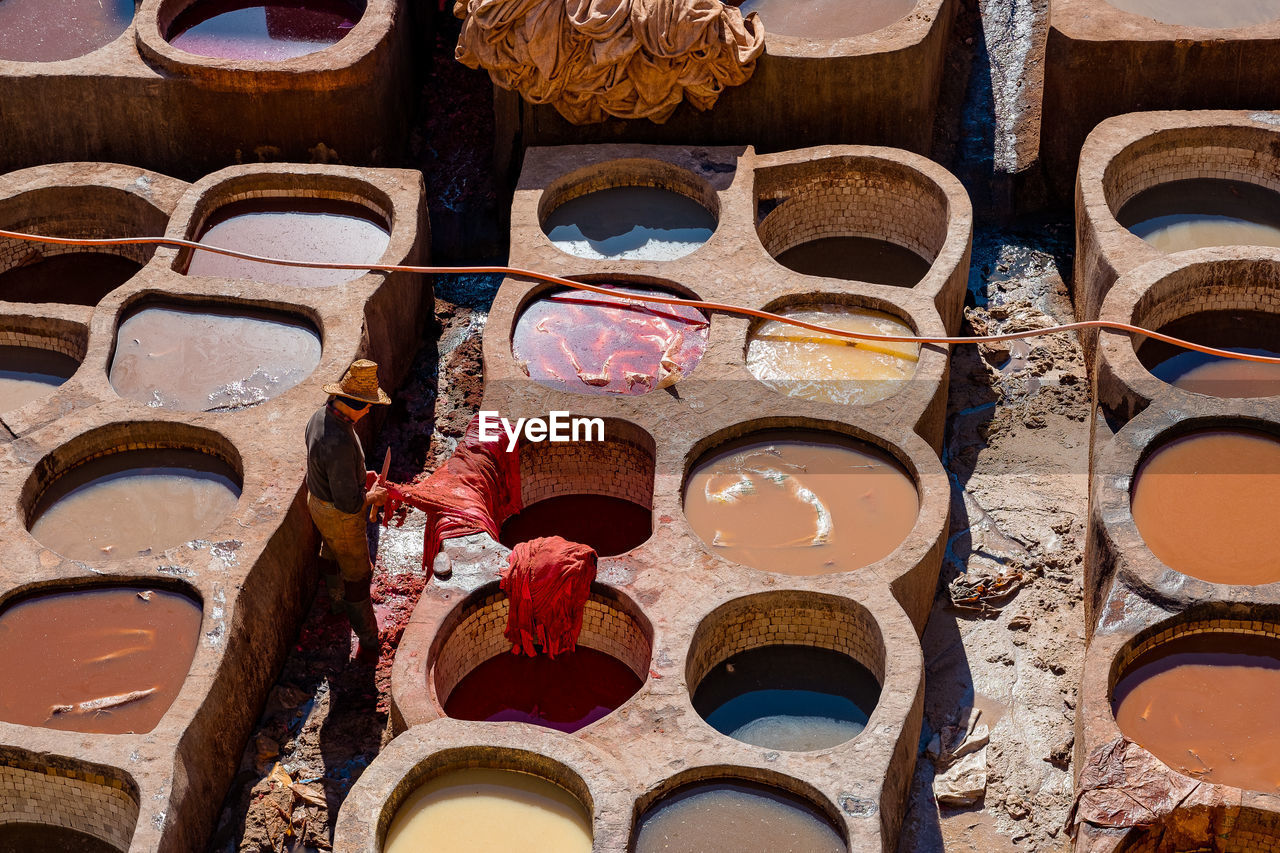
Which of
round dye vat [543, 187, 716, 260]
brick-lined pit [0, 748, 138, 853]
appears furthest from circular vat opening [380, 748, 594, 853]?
round dye vat [543, 187, 716, 260]

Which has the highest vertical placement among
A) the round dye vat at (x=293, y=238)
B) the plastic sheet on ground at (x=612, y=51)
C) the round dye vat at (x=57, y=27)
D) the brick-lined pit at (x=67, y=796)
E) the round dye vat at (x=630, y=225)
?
the plastic sheet on ground at (x=612, y=51)

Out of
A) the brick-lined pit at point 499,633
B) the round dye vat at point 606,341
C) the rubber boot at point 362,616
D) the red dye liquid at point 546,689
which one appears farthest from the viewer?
the round dye vat at point 606,341

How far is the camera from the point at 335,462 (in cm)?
952

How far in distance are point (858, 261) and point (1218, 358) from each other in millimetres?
2912

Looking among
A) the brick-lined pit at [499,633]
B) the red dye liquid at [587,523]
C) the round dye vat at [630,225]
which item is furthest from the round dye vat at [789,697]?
the round dye vat at [630,225]

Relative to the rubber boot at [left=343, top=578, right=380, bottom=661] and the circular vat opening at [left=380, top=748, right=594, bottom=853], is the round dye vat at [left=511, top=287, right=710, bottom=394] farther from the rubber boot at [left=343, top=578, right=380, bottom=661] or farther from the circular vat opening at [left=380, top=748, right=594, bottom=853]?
the circular vat opening at [left=380, top=748, right=594, bottom=853]

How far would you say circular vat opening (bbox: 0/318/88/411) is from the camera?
1157cm

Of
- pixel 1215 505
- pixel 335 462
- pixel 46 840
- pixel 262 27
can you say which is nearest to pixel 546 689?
pixel 335 462

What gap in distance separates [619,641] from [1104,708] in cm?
283

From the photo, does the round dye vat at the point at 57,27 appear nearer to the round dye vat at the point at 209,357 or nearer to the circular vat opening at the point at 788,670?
the round dye vat at the point at 209,357

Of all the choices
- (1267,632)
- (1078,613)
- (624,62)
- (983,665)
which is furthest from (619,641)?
(624,62)

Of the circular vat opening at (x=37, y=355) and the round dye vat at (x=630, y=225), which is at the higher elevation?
the round dye vat at (x=630, y=225)

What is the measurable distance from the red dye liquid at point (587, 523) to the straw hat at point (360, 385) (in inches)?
67.7

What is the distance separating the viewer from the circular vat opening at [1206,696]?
886cm
